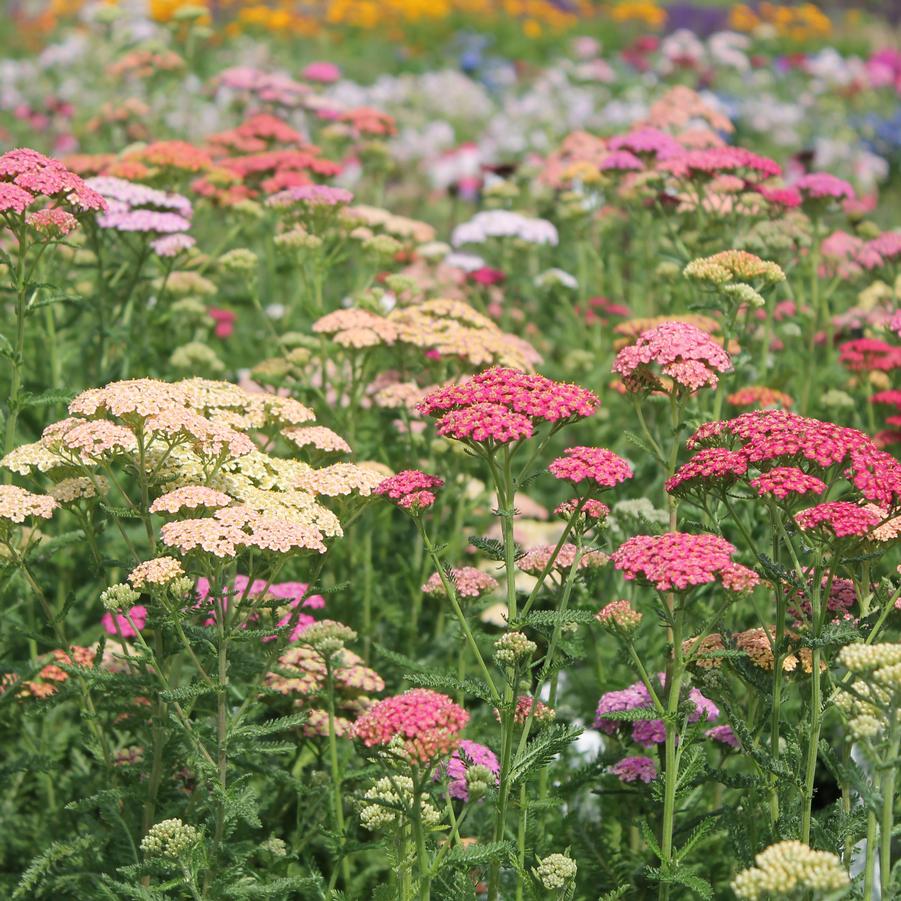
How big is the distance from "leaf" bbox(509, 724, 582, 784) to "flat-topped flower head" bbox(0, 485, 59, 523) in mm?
1518

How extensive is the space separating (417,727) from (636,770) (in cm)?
136

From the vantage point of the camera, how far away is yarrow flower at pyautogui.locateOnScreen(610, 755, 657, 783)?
4.34 m

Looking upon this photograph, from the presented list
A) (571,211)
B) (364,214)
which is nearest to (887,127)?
(571,211)

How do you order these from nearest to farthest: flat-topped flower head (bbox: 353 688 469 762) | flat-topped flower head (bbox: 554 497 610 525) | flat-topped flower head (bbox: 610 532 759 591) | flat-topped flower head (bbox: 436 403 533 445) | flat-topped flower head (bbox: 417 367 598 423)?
flat-topped flower head (bbox: 353 688 469 762)
flat-topped flower head (bbox: 610 532 759 591)
flat-topped flower head (bbox: 436 403 533 445)
flat-topped flower head (bbox: 417 367 598 423)
flat-topped flower head (bbox: 554 497 610 525)

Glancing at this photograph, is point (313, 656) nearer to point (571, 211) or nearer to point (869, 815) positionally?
point (869, 815)

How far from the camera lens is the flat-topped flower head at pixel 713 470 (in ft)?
12.1

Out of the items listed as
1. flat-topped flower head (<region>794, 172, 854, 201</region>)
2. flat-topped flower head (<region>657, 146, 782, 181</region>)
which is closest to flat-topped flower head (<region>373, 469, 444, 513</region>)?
flat-topped flower head (<region>657, 146, 782, 181</region>)

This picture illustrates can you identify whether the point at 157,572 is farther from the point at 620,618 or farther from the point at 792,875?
the point at 792,875

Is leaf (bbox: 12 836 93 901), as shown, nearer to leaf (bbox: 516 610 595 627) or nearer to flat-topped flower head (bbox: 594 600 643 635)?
leaf (bbox: 516 610 595 627)

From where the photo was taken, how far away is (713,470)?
3.70 metres

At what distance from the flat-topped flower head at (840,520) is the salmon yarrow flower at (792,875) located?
87 centimetres

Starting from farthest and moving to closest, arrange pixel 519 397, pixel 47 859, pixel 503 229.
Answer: pixel 503 229
pixel 47 859
pixel 519 397

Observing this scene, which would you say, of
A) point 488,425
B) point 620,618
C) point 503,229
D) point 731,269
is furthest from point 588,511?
point 503,229

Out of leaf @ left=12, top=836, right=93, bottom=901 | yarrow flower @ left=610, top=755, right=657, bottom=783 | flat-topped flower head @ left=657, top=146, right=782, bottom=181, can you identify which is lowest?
leaf @ left=12, top=836, right=93, bottom=901
